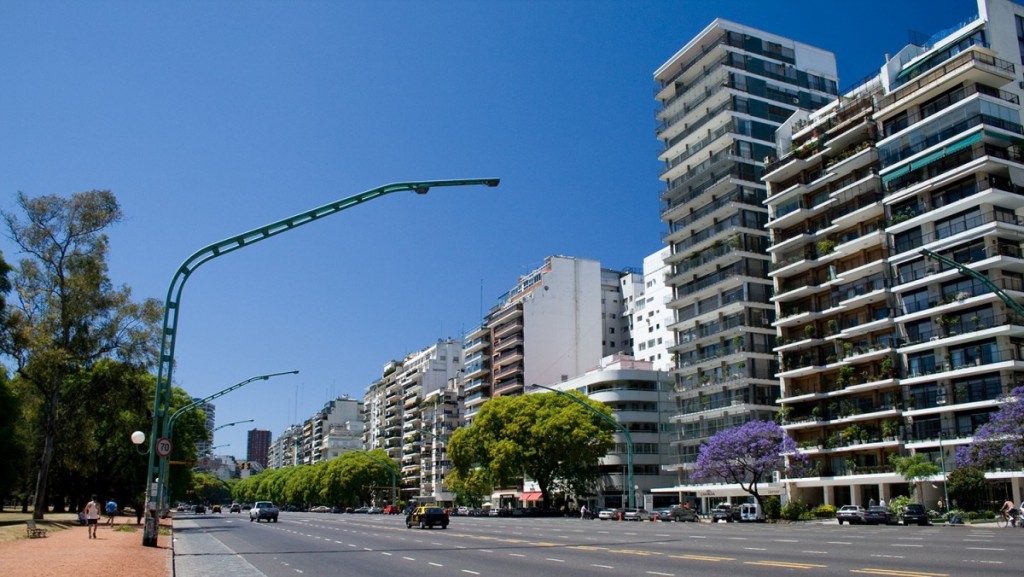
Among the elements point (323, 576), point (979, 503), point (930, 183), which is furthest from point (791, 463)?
point (323, 576)

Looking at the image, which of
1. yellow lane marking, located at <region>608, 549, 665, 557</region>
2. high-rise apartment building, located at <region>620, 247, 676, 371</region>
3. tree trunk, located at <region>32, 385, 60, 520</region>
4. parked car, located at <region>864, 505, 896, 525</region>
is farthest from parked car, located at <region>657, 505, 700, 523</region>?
tree trunk, located at <region>32, 385, 60, 520</region>

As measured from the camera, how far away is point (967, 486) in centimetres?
5141

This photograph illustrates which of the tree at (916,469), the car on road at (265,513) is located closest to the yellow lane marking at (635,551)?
the tree at (916,469)

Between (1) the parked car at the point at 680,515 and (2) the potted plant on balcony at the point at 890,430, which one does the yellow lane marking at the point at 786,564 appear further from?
(2) the potted plant on balcony at the point at 890,430

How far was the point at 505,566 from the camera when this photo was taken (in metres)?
21.0

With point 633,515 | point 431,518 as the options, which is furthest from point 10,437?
point 633,515

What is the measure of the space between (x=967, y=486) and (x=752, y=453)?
15.0 metres

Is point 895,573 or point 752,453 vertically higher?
point 752,453

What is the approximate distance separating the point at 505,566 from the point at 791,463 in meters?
47.6

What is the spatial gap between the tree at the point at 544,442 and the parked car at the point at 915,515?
3526cm

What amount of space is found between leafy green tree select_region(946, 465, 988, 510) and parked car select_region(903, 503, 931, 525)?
15.8ft

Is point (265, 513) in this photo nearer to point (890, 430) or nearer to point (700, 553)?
point (890, 430)

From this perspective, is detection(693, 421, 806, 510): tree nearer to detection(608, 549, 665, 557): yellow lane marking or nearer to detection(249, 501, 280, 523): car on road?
detection(249, 501, 280, 523): car on road

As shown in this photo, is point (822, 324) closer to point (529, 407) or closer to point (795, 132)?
point (795, 132)
